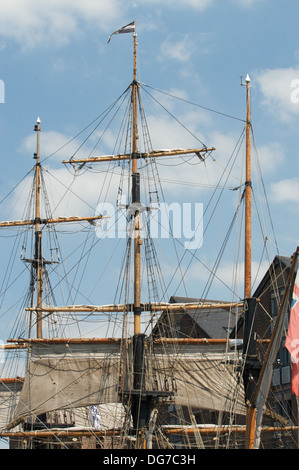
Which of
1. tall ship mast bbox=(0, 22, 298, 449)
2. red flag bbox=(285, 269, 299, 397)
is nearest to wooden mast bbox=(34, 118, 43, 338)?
tall ship mast bbox=(0, 22, 298, 449)

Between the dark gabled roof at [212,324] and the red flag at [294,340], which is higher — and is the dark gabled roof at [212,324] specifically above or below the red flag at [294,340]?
above

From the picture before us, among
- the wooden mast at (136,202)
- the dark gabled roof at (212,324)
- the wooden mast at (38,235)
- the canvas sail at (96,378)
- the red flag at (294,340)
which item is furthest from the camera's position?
the wooden mast at (38,235)

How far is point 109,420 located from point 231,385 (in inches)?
319

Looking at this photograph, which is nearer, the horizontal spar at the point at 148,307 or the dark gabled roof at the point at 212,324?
the horizontal spar at the point at 148,307

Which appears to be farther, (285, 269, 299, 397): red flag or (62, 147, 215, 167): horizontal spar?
(62, 147, 215, 167): horizontal spar

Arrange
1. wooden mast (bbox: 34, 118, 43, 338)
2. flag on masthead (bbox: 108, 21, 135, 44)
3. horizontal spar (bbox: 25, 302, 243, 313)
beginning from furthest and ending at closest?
wooden mast (bbox: 34, 118, 43, 338) < flag on masthead (bbox: 108, 21, 135, 44) < horizontal spar (bbox: 25, 302, 243, 313)

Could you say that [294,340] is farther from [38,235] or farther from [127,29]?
[38,235]

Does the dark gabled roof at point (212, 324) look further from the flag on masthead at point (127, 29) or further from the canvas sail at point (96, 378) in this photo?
the flag on masthead at point (127, 29)

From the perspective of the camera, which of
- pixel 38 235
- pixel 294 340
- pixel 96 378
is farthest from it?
pixel 38 235

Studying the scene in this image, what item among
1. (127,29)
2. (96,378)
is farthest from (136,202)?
(96,378)

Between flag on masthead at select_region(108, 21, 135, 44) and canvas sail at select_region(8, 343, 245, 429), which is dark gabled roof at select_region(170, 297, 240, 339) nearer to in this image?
canvas sail at select_region(8, 343, 245, 429)

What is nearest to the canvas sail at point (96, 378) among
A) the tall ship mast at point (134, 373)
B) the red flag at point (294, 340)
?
the tall ship mast at point (134, 373)

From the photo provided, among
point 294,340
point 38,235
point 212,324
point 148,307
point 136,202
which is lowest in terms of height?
point 294,340
